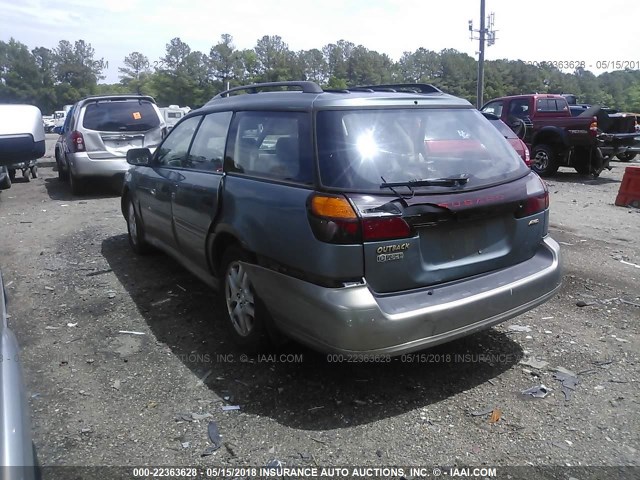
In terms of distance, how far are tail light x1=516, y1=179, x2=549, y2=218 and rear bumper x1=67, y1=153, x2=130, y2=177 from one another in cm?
859

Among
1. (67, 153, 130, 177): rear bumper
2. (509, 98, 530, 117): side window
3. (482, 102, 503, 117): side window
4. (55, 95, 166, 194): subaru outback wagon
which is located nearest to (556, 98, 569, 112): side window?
(509, 98, 530, 117): side window

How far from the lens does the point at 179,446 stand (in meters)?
2.87

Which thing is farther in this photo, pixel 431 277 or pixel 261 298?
pixel 261 298

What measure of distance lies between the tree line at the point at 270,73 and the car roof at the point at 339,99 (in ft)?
72.6

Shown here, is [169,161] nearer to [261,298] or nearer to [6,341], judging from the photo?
[261,298]

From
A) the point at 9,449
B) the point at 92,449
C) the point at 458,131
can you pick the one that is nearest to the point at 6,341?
the point at 9,449

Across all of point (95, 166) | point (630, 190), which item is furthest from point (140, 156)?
point (630, 190)

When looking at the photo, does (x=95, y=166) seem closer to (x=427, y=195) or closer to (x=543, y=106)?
(x=427, y=195)

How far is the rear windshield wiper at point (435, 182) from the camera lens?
9.99ft

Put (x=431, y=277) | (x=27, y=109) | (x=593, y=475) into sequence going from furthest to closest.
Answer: (x=431, y=277)
(x=27, y=109)
(x=593, y=475)

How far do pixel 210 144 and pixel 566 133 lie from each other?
1150 centimetres

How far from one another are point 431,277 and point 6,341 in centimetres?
208

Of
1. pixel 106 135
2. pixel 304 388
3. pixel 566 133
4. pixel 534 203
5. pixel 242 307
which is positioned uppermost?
pixel 106 135

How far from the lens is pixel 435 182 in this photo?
3.13 m
